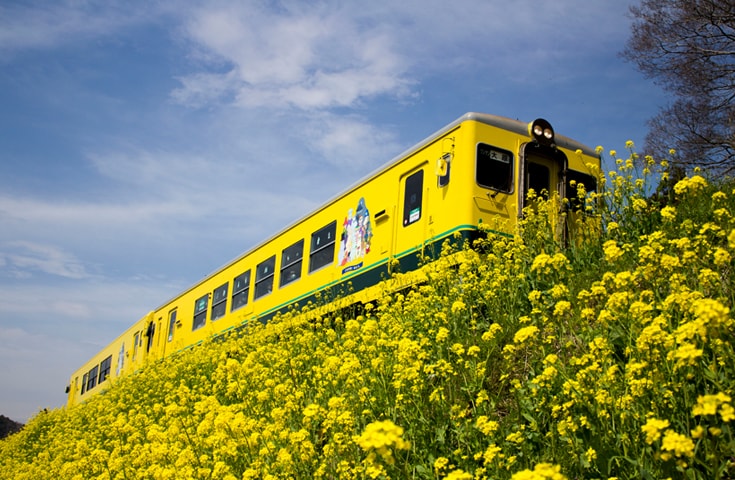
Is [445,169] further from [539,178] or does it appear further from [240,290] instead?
[240,290]

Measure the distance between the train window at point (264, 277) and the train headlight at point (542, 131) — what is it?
219 inches

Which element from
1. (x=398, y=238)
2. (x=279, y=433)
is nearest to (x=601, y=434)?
A: (x=279, y=433)

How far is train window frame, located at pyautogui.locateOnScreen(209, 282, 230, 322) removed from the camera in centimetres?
1360

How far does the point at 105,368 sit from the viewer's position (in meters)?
21.9

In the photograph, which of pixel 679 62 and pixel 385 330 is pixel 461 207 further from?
pixel 679 62

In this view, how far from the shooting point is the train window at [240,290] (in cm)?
1262

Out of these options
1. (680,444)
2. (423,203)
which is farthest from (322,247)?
(680,444)

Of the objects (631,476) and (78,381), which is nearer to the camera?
(631,476)

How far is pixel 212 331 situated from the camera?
13609 millimetres

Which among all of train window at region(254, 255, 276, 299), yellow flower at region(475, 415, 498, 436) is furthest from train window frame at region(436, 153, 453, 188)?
train window at region(254, 255, 276, 299)

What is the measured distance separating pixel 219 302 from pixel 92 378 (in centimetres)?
1237

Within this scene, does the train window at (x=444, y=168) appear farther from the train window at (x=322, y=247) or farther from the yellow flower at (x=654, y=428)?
the yellow flower at (x=654, y=428)

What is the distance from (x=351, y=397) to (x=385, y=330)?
4.80 feet

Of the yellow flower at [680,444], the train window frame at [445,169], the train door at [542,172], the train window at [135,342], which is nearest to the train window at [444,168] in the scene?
the train window frame at [445,169]
